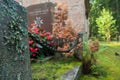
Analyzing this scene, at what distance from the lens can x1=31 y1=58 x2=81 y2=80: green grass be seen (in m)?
4.10

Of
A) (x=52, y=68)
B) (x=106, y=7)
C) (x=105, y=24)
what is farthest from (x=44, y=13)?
(x=106, y=7)

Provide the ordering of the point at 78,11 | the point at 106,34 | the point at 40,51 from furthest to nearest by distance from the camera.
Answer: the point at 106,34 < the point at 78,11 < the point at 40,51

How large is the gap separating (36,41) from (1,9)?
10.8 ft

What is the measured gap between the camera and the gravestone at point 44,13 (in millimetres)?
7320

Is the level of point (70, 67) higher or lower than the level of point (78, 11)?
lower

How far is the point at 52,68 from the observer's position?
15.5 feet

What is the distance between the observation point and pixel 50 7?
739 cm

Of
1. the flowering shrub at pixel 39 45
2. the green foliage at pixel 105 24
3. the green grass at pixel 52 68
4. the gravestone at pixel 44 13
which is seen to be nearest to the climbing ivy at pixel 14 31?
the green grass at pixel 52 68

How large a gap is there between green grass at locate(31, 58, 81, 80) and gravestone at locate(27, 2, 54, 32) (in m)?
2.05

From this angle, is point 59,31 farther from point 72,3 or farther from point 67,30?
point 72,3

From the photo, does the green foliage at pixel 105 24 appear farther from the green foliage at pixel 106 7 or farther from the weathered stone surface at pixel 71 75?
the weathered stone surface at pixel 71 75

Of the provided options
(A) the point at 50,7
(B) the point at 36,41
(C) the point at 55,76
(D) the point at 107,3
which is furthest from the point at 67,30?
(D) the point at 107,3

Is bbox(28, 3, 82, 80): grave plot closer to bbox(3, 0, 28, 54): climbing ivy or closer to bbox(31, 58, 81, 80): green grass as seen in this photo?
bbox(31, 58, 81, 80): green grass

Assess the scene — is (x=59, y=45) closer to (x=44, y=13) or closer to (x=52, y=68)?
(x=52, y=68)
